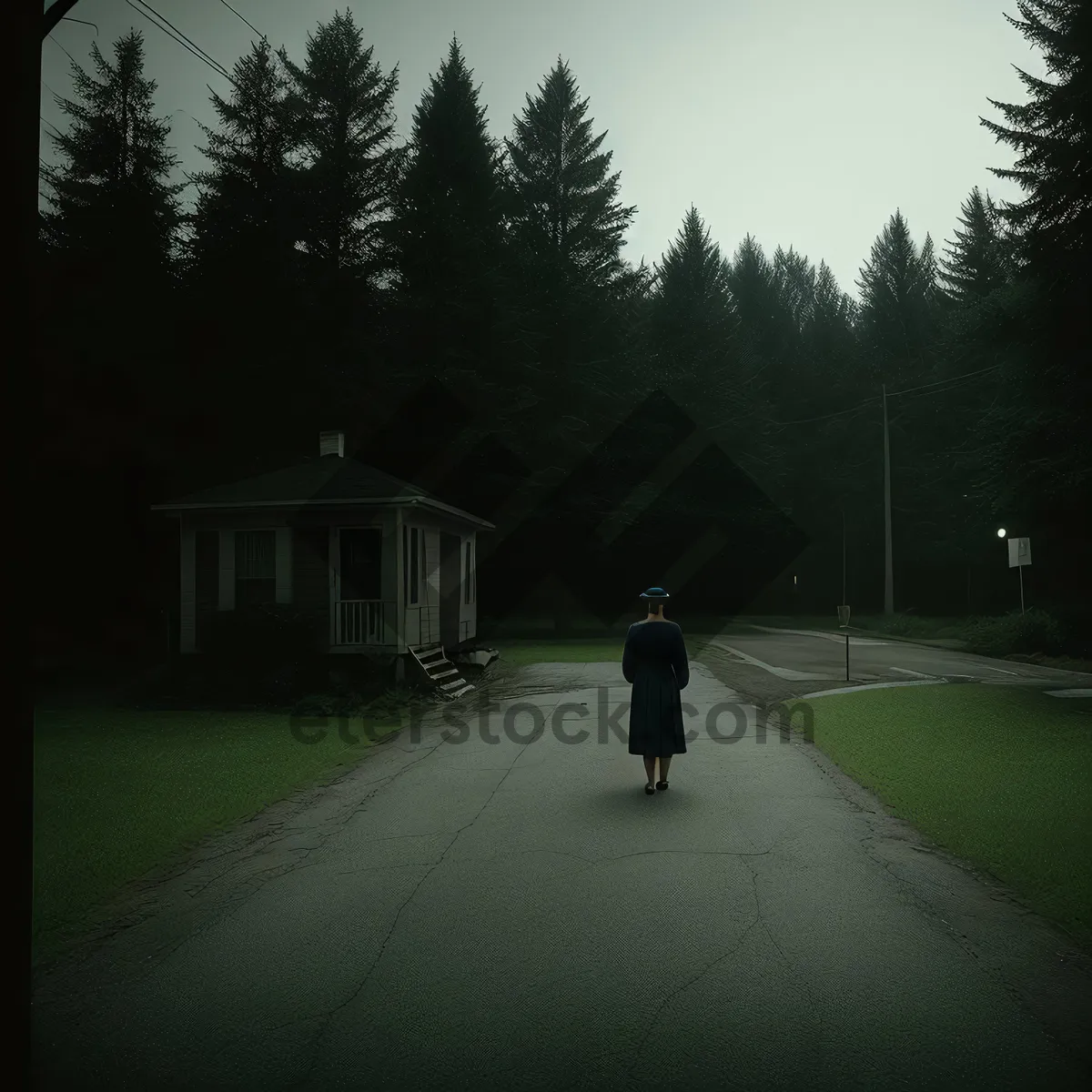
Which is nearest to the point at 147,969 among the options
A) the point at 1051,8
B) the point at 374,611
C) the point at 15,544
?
the point at 15,544

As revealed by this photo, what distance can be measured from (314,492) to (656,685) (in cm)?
1195

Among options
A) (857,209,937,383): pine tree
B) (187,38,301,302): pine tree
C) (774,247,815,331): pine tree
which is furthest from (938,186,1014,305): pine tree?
(187,38,301,302): pine tree

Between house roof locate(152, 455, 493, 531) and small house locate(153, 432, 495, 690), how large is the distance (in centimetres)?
3

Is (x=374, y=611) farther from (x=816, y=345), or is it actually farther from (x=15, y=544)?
(x=816, y=345)

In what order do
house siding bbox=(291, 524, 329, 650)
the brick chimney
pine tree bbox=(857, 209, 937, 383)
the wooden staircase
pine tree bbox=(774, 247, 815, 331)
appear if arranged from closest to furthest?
the wooden staircase
house siding bbox=(291, 524, 329, 650)
the brick chimney
pine tree bbox=(857, 209, 937, 383)
pine tree bbox=(774, 247, 815, 331)

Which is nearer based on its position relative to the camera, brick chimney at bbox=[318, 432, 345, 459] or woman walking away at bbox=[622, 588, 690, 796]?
woman walking away at bbox=[622, 588, 690, 796]

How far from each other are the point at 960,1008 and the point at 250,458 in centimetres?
2957

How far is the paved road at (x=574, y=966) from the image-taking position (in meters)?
3.30

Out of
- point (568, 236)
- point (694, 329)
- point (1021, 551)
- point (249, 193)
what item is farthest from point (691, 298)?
point (1021, 551)

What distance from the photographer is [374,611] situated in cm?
1800

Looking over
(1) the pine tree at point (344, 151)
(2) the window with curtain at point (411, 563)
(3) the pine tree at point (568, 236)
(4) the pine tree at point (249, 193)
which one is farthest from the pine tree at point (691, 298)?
(2) the window with curtain at point (411, 563)

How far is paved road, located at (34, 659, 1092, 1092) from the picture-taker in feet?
10.8

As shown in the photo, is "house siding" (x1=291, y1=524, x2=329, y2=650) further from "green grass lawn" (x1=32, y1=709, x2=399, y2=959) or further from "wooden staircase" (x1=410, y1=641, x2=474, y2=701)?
"green grass lawn" (x1=32, y1=709, x2=399, y2=959)

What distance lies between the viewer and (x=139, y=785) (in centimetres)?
901
